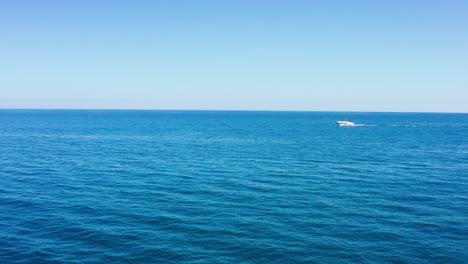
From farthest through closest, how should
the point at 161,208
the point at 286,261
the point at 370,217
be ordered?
1. the point at 161,208
2. the point at 370,217
3. the point at 286,261

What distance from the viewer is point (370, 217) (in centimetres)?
3419

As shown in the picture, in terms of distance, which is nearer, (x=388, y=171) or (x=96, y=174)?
(x=96, y=174)

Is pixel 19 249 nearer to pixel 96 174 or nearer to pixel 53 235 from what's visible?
pixel 53 235

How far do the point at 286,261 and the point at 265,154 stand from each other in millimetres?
50555

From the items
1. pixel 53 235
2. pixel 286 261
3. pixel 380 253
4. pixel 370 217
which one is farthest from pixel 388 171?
A: pixel 53 235

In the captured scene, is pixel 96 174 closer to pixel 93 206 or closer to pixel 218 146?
pixel 93 206

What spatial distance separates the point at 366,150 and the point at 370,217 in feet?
173

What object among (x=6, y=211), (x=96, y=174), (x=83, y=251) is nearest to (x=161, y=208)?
(x=83, y=251)

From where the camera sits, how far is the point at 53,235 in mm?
28875

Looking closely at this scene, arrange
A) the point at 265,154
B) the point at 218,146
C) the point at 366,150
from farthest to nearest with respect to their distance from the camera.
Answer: the point at 218,146 < the point at 366,150 < the point at 265,154

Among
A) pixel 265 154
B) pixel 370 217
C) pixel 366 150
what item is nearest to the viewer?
pixel 370 217

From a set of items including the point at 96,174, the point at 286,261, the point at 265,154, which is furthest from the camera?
the point at 265,154

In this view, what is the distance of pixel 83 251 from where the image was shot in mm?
26312

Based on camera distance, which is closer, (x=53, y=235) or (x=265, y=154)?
(x=53, y=235)
